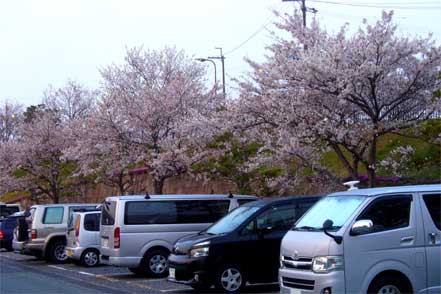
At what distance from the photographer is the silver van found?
392 inches

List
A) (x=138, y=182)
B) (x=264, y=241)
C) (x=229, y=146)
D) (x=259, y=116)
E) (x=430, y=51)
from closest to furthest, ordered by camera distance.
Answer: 1. (x=264, y=241)
2. (x=430, y=51)
3. (x=259, y=116)
4. (x=229, y=146)
5. (x=138, y=182)

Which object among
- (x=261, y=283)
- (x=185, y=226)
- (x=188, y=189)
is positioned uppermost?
(x=188, y=189)

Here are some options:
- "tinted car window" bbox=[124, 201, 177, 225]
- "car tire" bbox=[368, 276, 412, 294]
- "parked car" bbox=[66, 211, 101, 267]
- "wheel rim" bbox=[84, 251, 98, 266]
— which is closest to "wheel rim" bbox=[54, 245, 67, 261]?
"parked car" bbox=[66, 211, 101, 267]

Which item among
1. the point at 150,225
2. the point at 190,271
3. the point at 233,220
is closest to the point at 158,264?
the point at 150,225

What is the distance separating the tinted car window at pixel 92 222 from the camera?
20156 millimetres

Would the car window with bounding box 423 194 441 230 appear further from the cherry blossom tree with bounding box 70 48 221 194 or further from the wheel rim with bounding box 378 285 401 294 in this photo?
the cherry blossom tree with bounding box 70 48 221 194

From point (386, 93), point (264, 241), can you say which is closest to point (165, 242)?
point (264, 241)

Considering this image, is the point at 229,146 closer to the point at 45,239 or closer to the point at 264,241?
the point at 45,239

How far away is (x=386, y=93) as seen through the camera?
16672 mm

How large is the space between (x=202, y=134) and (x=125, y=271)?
14.7 ft

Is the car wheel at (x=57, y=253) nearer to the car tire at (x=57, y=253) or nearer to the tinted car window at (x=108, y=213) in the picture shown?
the car tire at (x=57, y=253)

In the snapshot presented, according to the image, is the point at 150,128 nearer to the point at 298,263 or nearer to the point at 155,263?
the point at 155,263

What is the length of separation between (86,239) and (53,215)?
8.99 ft

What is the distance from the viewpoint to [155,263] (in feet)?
55.9
